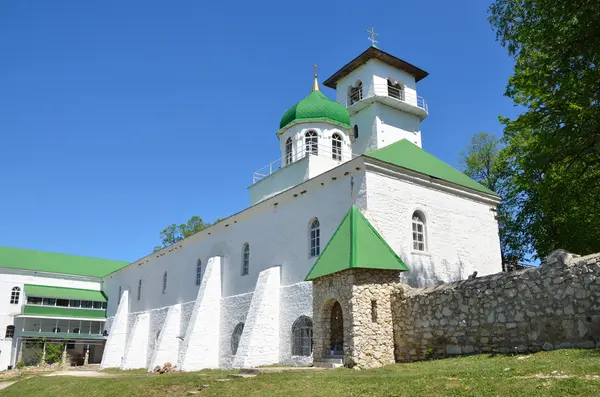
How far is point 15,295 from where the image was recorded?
1587 inches

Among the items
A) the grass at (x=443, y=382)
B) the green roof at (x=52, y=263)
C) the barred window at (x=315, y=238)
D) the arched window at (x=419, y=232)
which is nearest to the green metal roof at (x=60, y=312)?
the green roof at (x=52, y=263)

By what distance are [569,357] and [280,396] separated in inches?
195

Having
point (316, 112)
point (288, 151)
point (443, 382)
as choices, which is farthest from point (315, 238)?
point (443, 382)

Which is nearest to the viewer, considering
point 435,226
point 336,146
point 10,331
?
point 435,226

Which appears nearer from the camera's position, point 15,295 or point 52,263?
point 15,295

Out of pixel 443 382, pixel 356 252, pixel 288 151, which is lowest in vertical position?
pixel 443 382

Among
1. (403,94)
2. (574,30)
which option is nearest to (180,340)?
(403,94)

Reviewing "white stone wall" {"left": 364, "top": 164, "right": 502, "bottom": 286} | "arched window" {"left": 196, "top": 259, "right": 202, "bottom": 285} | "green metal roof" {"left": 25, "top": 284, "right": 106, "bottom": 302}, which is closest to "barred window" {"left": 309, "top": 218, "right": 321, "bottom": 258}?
"white stone wall" {"left": 364, "top": 164, "right": 502, "bottom": 286}

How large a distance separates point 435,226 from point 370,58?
42.7 feet

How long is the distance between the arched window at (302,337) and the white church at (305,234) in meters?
0.05

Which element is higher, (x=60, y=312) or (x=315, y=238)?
(x=315, y=238)

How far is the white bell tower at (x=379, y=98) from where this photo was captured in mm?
26562

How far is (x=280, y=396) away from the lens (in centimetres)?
865

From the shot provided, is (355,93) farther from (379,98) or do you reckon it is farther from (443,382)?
(443,382)
